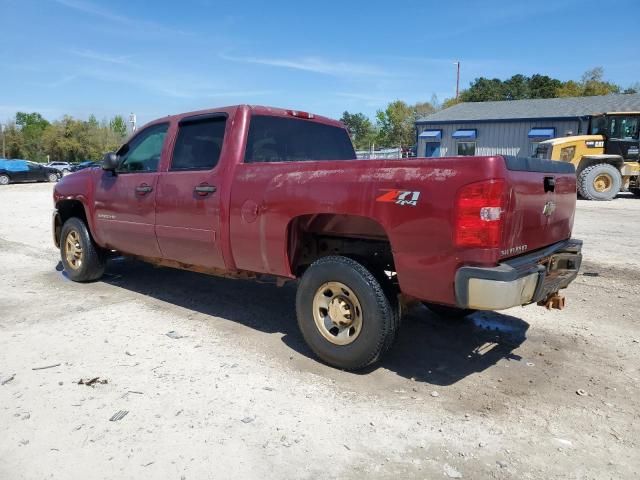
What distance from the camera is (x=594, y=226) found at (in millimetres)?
10930

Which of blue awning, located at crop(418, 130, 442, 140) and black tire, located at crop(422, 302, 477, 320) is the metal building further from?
black tire, located at crop(422, 302, 477, 320)

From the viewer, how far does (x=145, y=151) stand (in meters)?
5.53

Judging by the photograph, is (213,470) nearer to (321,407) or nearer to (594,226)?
(321,407)

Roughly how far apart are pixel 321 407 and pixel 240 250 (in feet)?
5.17

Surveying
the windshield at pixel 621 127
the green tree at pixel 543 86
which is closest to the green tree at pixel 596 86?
the green tree at pixel 543 86

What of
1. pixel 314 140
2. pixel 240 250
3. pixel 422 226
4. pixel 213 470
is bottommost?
pixel 213 470

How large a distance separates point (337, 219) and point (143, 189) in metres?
2.33

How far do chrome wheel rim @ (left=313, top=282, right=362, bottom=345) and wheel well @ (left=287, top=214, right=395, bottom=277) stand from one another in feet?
0.89

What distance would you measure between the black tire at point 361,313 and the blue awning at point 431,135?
98.2 feet

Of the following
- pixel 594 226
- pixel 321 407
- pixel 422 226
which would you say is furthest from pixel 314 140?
pixel 594 226

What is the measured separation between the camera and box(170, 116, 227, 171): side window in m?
4.68

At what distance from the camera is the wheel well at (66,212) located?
659cm

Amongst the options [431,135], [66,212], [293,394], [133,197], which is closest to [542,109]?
[431,135]

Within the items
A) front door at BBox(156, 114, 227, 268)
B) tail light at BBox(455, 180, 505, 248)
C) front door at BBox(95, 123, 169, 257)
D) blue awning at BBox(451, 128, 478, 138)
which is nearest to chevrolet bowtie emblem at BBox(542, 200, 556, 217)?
tail light at BBox(455, 180, 505, 248)
